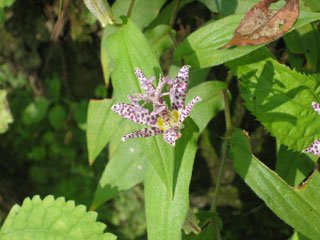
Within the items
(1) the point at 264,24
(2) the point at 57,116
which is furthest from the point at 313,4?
(2) the point at 57,116

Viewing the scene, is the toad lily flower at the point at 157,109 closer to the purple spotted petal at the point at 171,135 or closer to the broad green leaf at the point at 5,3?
the purple spotted petal at the point at 171,135

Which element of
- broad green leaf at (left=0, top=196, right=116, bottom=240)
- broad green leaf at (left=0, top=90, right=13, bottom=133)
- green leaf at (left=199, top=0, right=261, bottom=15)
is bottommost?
broad green leaf at (left=0, top=196, right=116, bottom=240)

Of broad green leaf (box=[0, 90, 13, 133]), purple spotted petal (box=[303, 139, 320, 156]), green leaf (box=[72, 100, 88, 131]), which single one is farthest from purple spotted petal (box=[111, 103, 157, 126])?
green leaf (box=[72, 100, 88, 131])

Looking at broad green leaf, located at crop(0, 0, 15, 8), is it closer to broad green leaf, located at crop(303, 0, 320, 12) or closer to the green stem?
the green stem

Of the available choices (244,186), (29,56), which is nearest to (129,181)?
(244,186)

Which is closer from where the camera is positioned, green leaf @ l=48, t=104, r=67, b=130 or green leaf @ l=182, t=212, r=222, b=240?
green leaf @ l=182, t=212, r=222, b=240

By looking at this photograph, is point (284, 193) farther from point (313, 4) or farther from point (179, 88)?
point (313, 4)

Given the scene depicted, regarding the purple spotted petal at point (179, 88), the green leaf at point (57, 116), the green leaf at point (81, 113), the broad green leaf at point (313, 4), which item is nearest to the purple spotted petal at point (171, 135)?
the purple spotted petal at point (179, 88)
